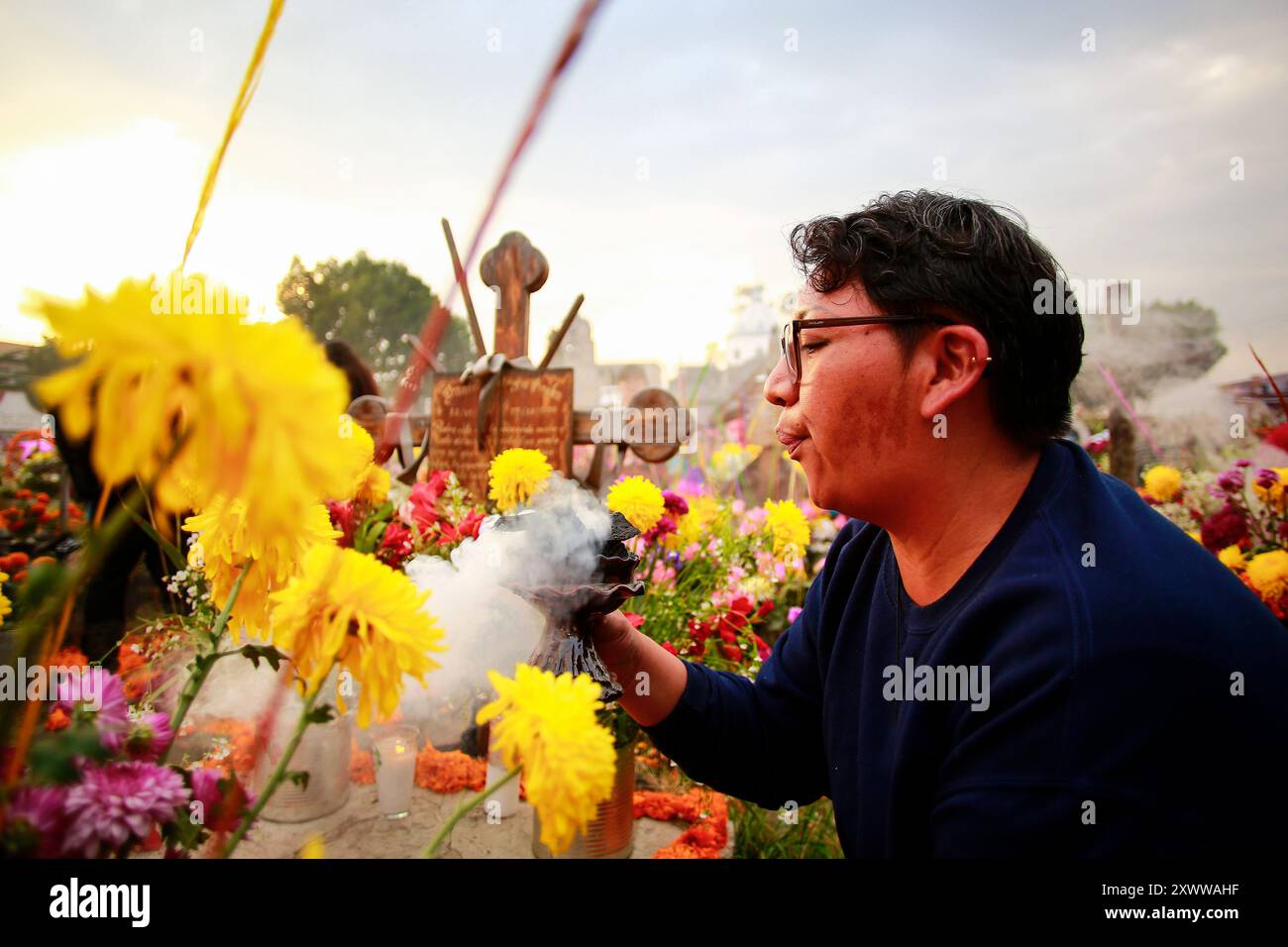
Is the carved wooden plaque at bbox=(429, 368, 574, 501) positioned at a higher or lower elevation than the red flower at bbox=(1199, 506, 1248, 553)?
higher

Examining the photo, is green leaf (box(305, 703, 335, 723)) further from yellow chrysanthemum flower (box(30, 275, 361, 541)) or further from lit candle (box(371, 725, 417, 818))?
lit candle (box(371, 725, 417, 818))

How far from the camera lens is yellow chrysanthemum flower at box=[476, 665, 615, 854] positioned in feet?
1.89

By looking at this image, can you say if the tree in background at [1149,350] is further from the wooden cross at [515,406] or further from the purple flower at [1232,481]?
the wooden cross at [515,406]

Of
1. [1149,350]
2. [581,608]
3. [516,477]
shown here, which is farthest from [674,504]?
[1149,350]

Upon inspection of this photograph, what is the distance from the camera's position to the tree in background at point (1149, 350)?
6473 mm

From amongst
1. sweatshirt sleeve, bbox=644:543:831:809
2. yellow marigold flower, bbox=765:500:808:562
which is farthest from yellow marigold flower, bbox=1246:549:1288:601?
sweatshirt sleeve, bbox=644:543:831:809

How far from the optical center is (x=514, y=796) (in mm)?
2404

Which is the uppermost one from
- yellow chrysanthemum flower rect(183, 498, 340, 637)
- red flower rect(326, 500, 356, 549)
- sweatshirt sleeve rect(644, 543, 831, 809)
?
red flower rect(326, 500, 356, 549)

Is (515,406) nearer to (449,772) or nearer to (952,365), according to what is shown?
(449,772)

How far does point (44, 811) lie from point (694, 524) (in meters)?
2.03

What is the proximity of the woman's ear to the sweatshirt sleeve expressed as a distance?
0.56 metres

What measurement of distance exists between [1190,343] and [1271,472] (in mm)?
4556
